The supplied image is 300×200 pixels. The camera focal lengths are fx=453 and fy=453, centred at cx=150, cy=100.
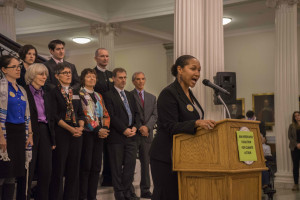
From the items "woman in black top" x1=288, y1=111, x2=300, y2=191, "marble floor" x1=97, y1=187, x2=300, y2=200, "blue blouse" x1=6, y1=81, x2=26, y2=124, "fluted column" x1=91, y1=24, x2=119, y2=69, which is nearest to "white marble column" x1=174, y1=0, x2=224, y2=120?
"marble floor" x1=97, y1=187, x2=300, y2=200

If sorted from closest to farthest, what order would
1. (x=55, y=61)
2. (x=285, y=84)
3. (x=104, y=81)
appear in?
(x=55, y=61), (x=104, y=81), (x=285, y=84)

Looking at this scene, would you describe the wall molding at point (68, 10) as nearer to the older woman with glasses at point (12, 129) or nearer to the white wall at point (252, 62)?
the white wall at point (252, 62)

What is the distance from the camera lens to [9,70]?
4762 millimetres

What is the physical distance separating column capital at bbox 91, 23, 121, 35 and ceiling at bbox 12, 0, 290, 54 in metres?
0.14

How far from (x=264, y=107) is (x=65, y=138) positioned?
11.8 metres

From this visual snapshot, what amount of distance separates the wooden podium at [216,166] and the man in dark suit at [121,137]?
9.23ft

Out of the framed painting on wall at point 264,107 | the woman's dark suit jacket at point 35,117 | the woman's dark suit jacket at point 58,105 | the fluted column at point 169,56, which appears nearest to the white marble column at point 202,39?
the woman's dark suit jacket at point 58,105

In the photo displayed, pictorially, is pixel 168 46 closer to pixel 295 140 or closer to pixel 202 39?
pixel 295 140

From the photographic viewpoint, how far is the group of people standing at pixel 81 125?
3379 mm

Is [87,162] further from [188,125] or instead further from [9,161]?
[188,125]

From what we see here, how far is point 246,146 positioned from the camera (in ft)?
10.5

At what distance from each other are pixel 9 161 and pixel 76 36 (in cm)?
1365

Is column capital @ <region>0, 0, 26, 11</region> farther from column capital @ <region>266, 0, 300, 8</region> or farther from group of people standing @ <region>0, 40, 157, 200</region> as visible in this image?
column capital @ <region>266, 0, 300, 8</region>

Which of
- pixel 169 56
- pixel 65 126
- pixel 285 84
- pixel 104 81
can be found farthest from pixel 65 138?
pixel 169 56
